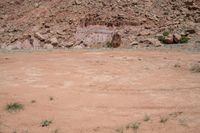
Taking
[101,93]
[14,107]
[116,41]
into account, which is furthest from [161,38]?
[14,107]

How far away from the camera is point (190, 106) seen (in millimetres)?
7734

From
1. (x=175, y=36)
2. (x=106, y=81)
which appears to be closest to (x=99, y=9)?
(x=175, y=36)

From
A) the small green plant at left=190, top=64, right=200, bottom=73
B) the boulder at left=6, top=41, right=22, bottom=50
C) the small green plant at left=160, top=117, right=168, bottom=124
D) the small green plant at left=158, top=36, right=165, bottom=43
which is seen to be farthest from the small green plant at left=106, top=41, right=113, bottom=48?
the small green plant at left=160, top=117, right=168, bottom=124

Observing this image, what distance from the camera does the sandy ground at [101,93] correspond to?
7043 millimetres

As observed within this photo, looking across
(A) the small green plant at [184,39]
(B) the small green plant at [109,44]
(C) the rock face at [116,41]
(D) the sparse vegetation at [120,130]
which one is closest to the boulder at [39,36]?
(B) the small green plant at [109,44]

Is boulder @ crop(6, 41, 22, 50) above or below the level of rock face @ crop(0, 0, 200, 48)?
below

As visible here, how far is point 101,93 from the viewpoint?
9008mm

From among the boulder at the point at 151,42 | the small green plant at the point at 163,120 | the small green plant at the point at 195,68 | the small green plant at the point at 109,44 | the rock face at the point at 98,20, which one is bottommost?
the small green plant at the point at 163,120

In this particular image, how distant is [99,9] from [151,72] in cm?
1105

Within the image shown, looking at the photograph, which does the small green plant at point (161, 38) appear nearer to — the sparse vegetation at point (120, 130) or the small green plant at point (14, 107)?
the small green plant at point (14, 107)

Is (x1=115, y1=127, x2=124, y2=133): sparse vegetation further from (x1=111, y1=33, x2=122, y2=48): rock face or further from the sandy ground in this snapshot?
(x1=111, y1=33, x2=122, y2=48): rock face

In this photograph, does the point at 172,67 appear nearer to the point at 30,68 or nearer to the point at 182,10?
the point at 30,68

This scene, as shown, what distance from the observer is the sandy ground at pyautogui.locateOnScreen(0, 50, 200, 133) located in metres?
7.04

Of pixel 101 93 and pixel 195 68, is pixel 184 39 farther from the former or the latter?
pixel 101 93
